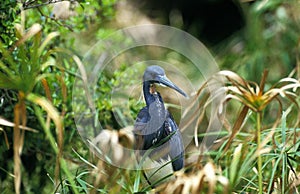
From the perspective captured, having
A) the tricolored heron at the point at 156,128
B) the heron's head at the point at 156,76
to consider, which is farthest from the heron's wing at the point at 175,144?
the heron's head at the point at 156,76

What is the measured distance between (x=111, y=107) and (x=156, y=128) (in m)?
1.10

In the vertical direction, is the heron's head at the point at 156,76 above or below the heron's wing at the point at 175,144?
above

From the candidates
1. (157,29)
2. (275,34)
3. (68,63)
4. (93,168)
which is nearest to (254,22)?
(275,34)

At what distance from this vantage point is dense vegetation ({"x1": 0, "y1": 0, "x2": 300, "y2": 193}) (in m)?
2.19

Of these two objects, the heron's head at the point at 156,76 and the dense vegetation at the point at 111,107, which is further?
the heron's head at the point at 156,76

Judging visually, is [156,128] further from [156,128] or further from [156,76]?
[156,76]

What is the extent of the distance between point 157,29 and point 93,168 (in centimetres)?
293

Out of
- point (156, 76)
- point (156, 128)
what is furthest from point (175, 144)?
point (156, 76)

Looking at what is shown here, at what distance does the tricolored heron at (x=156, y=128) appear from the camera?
2381 millimetres

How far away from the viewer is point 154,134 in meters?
2.38

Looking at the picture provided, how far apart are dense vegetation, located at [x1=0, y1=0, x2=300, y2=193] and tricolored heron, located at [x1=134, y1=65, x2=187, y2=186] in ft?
0.20

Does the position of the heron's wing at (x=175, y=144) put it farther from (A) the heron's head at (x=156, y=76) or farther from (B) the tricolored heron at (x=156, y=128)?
(A) the heron's head at (x=156, y=76)

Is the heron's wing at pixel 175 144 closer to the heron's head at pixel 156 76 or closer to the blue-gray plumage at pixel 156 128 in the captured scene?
the blue-gray plumage at pixel 156 128

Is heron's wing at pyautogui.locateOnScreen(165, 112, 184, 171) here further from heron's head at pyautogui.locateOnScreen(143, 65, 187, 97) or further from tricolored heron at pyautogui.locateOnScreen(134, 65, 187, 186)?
heron's head at pyautogui.locateOnScreen(143, 65, 187, 97)
